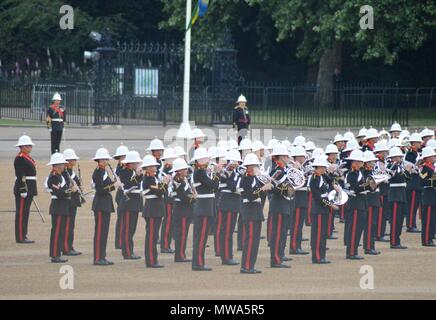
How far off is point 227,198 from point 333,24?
2475 cm

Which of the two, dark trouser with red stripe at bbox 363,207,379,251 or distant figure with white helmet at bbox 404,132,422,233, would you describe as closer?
dark trouser with red stripe at bbox 363,207,379,251

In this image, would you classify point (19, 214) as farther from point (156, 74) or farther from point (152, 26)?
point (152, 26)

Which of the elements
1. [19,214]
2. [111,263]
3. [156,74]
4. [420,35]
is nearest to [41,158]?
[156,74]

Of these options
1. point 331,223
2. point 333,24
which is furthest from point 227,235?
point 333,24

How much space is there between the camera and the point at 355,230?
18.1 metres

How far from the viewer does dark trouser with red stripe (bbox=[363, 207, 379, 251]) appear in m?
18.5

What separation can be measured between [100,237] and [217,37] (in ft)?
97.9

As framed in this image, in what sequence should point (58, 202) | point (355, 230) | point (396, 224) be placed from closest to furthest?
point (58, 202) → point (355, 230) → point (396, 224)

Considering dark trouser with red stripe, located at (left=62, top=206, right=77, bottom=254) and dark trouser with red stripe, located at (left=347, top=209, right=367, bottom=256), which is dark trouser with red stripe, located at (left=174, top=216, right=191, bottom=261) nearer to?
dark trouser with red stripe, located at (left=62, top=206, right=77, bottom=254)

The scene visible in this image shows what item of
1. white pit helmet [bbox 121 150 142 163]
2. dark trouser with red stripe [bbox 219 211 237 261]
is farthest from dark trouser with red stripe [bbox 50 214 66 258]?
dark trouser with red stripe [bbox 219 211 237 261]

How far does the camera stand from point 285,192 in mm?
17016

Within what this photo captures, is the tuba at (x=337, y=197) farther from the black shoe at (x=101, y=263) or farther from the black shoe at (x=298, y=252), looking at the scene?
the black shoe at (x=101, y=263)

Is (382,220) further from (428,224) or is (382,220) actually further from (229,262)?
(229,262)

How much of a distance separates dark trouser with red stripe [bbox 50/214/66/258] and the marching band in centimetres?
1
